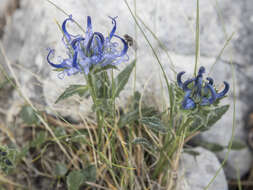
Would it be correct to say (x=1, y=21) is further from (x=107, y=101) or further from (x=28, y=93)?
(x=107, y=101)

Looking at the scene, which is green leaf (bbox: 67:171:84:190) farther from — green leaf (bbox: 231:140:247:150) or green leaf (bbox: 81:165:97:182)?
green leaf (bbox: 231:140:247:150)

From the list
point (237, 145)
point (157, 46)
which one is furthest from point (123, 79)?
point (237, 145)

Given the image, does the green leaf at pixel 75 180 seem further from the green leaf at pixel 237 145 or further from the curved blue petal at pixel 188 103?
the green leaf at pixel 237 145

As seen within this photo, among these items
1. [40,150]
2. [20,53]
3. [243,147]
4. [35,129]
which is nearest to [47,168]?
[40,150]

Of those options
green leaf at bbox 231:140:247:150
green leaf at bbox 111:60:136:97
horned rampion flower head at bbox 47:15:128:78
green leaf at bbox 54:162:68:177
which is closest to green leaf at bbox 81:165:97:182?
green leaf at bbox 54:162:68:177

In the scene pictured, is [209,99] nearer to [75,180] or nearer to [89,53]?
[89,53]

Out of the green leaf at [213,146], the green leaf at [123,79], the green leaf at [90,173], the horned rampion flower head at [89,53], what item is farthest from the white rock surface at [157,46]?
the horned rampion flower head at [89,53]
